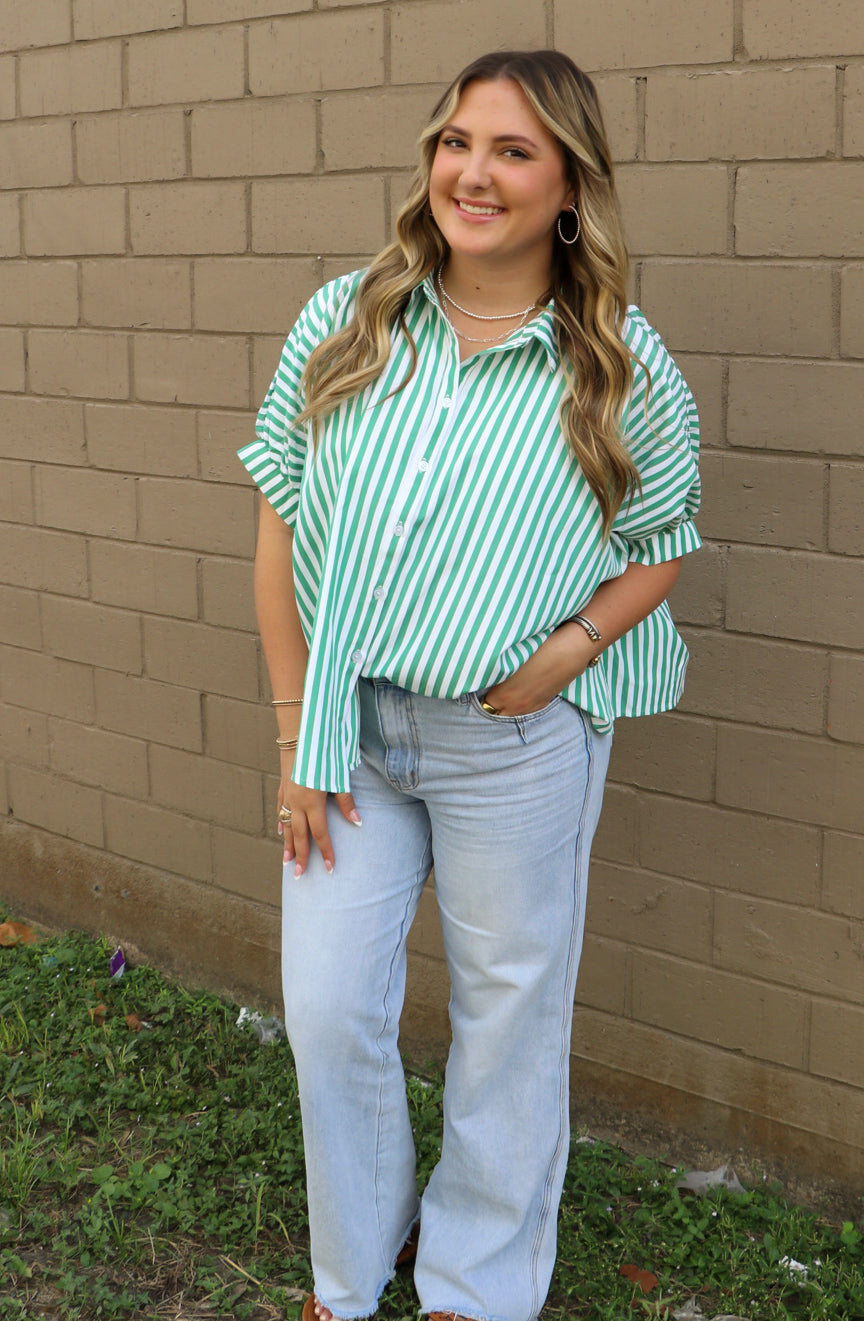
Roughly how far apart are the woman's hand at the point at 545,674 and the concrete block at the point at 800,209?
0.99 metres

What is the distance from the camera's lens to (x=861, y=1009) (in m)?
3.08

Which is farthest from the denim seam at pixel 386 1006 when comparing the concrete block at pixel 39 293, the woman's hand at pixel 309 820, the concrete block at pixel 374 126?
the concrete block at pixel 39 293

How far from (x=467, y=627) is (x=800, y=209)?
1.20 metres

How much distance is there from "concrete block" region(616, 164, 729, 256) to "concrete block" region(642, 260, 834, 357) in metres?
0.04

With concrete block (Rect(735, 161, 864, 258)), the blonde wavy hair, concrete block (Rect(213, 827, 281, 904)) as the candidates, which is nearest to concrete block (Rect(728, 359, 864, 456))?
concrete block (Rect(735, 161, 864, 258))

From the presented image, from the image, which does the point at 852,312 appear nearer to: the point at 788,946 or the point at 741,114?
the point at 741,114

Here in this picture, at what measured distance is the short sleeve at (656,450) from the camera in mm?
2414

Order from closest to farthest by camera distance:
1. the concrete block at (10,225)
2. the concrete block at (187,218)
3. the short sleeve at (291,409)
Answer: the short sleeve at (291,409) → the concrete block at (187,218) → the concrete block at (10,225)

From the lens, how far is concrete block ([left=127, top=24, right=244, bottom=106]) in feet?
12.0

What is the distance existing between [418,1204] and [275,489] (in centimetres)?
147

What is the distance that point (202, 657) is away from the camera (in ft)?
13.3

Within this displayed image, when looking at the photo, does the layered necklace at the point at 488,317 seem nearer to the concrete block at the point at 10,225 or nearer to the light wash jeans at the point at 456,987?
the light wash jeans at the point at 456,987

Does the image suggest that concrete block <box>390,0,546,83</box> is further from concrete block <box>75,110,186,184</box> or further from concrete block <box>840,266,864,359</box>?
concrete block <box>840,266,864,359</box>

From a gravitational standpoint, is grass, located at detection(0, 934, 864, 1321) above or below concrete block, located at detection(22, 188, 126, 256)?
below
